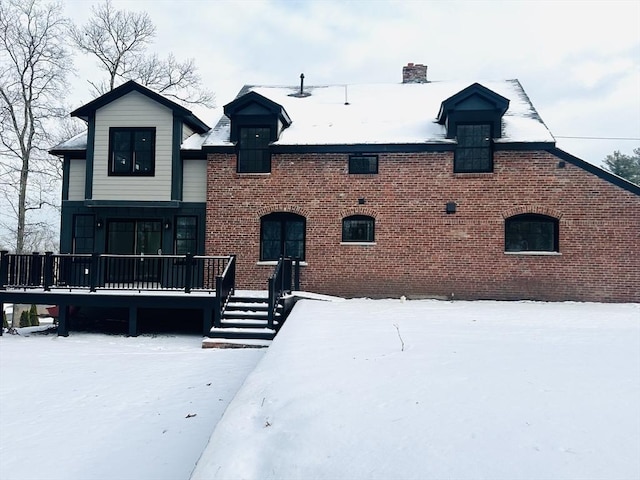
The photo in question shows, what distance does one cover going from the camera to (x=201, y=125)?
13570mm

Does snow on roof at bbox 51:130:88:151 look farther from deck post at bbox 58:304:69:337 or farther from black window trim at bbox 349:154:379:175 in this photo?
black window trim at bbox 349:154:379:175

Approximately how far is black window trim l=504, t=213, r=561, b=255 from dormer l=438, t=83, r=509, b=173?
1629 millimetres

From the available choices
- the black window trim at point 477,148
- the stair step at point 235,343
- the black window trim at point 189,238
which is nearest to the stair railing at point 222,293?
the stair step at point 235,343

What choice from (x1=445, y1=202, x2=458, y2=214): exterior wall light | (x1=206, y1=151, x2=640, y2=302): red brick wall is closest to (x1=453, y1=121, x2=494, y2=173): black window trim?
(x1=206, y1=151, x2=640, y2=302): red brick wall

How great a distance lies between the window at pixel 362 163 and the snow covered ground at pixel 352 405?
5.22 metres

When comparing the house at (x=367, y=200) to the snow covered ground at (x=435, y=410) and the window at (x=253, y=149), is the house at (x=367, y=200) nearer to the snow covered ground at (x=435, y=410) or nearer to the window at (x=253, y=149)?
the window at (x=253, y=149)

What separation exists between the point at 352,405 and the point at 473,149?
1029cm

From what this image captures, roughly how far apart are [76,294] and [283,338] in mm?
6844

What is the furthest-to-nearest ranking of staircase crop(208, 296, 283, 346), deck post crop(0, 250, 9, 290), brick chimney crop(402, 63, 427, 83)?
brick chimney crop(402, 63, 427, 83)
deck post crop(0, 250, 9, 290)
staircase crop(208, 296, 283, 346)

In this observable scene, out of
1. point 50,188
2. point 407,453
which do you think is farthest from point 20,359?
point 50,188

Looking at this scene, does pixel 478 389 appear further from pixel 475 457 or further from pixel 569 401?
pixel 475 457

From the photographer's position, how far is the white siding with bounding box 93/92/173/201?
12.5 m

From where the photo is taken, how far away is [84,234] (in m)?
12.9

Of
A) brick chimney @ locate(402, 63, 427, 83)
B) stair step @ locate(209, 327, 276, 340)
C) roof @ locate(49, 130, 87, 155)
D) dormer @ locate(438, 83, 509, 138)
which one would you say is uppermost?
brick chimney @ locate(402, 63, 427, 83)
